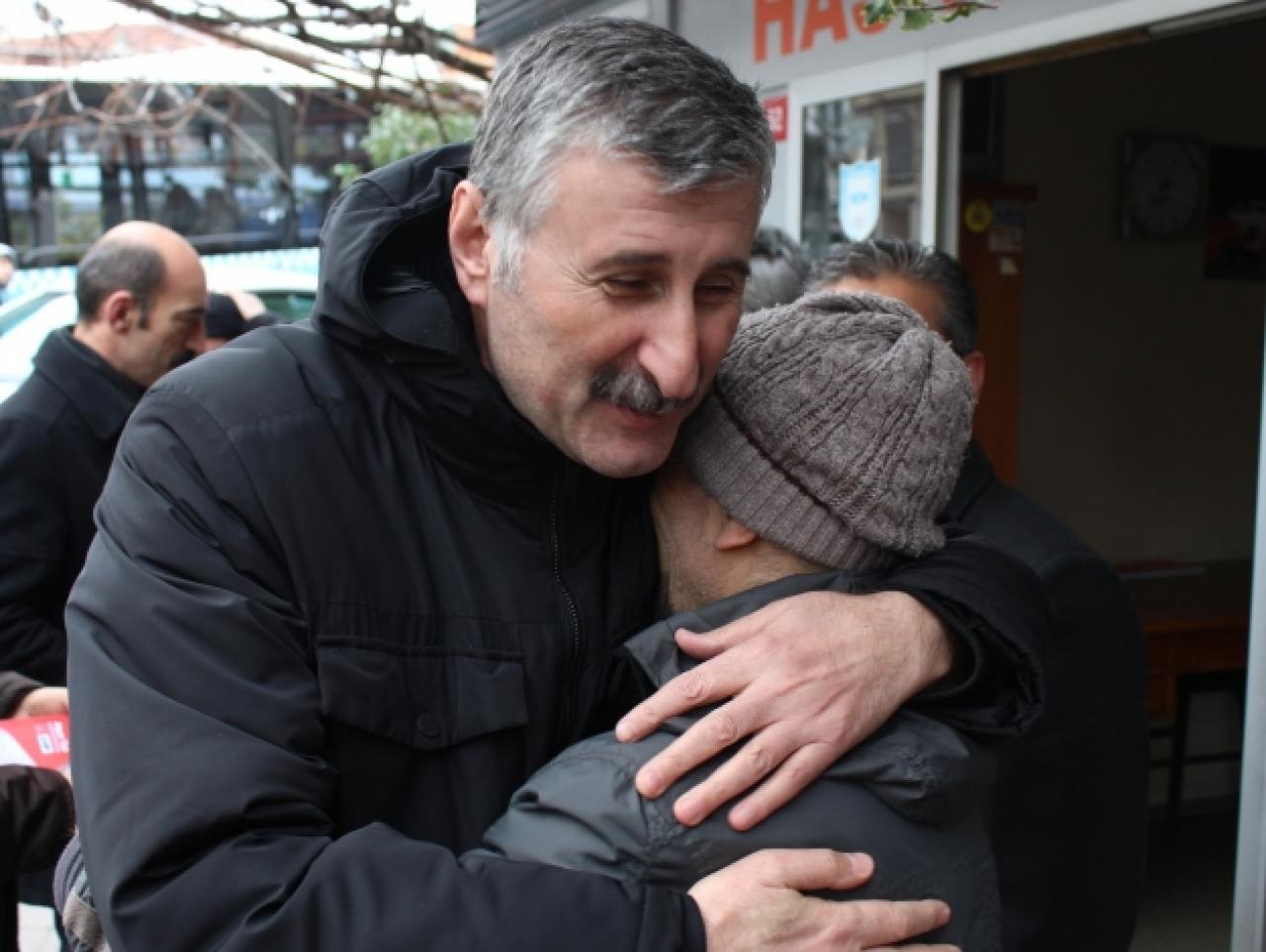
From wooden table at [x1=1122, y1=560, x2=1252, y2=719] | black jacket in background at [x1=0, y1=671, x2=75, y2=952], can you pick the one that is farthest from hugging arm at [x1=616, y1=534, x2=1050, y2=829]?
wooden table at [x1=1122, y1=560, x2=1252, y2=719]

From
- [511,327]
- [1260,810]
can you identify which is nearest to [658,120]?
[511,327]

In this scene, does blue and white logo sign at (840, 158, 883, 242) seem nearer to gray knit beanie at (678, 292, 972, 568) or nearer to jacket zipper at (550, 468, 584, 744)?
gray knit beanie at (678, 292, 972, 568)

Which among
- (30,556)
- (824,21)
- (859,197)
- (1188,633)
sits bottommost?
(1188,633)

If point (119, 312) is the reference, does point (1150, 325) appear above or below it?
below

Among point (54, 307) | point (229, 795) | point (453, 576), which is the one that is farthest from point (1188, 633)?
point (54, 307)

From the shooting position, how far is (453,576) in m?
1.42

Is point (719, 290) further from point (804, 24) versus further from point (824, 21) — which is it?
point (804, 24)

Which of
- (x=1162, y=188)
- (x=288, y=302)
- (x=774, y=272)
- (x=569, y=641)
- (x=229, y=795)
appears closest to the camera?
(x=229, y=795)

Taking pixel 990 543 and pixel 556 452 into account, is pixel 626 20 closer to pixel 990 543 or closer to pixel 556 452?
pixel 556 452

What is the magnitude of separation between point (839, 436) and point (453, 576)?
0.45m

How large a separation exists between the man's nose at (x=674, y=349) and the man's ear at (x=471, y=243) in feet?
0.67

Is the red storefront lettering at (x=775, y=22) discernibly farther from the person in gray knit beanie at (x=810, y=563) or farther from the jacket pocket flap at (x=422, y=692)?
the jacket pocket flap at (x=422, y=692)

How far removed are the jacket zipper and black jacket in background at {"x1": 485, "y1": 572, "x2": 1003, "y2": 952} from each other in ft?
0.35

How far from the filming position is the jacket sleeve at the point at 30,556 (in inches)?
117
